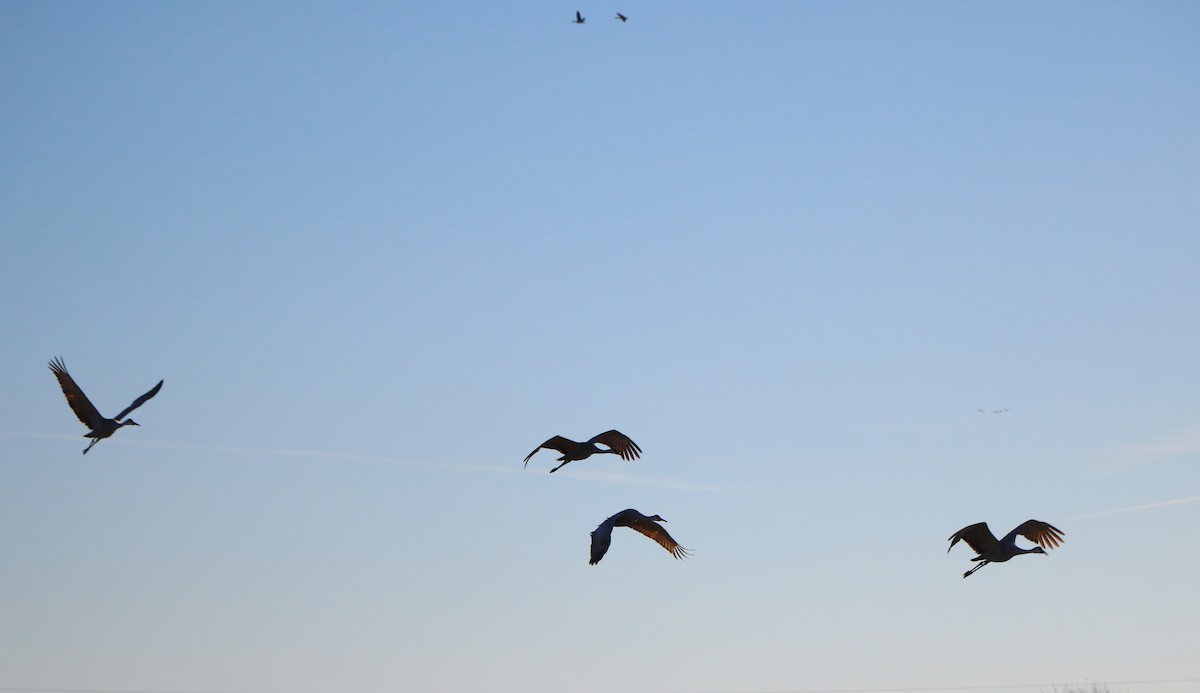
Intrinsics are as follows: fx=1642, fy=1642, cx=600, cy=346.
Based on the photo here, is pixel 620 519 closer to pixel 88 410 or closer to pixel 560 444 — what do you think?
pixel 560 444

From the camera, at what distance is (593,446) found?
2119 inches

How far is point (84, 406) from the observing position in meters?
56.6

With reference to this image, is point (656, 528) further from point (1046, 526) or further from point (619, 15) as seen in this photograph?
point (619, 15)

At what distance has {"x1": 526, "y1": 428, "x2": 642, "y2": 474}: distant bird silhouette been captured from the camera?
53.5 m

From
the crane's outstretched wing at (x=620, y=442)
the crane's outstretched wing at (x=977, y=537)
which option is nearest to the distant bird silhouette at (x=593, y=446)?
the crane's outstretched wing at (x=620, y=442)

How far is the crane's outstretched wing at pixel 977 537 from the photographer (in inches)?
1999

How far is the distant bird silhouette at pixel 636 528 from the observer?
49438mm

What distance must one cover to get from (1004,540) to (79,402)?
103ft

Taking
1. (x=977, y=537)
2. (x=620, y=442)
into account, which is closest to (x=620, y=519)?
(x=620, y=442)

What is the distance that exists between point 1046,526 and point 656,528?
13006mm

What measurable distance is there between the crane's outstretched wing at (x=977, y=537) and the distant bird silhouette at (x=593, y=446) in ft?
34.3

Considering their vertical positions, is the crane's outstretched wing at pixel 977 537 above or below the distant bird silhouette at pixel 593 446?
below

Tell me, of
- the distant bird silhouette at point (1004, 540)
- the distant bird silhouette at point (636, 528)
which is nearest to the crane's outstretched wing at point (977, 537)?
the distant bird silhouette at point (1004, 540)

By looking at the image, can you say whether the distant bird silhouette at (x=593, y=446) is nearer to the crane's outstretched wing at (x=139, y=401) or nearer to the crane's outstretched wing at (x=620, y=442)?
the crane's outstretched wing at (x=620, y=442)
